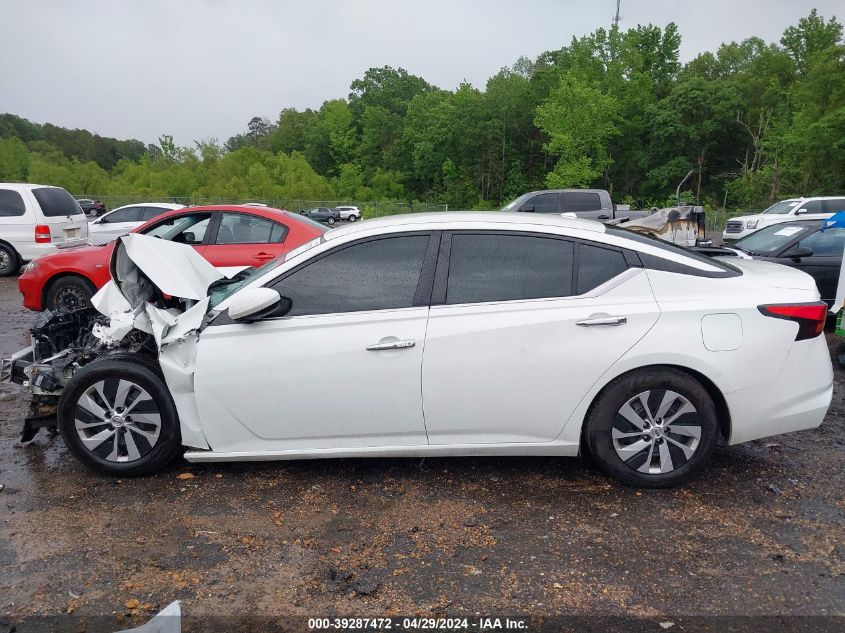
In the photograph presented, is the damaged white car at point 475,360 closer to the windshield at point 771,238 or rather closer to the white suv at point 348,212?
the windshield at point 771,238

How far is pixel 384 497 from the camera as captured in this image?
371cm

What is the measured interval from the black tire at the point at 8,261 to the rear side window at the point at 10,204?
687 millimetres

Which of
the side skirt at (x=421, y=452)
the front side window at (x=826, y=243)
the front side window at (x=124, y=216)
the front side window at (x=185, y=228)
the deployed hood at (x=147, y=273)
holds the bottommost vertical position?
the side skirt at (x=421, y=452)

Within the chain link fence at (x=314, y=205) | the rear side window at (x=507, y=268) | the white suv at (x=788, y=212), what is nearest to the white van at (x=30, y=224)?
the rear side window at (x=507, y=268)

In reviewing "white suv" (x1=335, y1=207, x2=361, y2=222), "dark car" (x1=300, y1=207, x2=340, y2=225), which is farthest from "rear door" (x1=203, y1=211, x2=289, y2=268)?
"white suv" (x1=335, y1=207, x2=361, y2=222)

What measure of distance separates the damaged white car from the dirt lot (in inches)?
10.7

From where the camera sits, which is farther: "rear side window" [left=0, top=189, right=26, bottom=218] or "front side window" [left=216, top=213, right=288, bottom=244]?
"rear side window" [left=0, top=189, right=26, bottom=218]

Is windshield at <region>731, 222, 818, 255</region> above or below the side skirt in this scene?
above

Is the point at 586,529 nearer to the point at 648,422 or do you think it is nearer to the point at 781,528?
the point at 648,422

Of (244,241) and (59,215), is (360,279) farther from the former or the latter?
(59,215)

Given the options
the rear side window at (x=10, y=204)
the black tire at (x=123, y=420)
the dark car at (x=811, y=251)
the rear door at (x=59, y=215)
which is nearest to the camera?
the black tire at (x=123, y=420)

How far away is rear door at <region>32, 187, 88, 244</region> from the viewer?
12.7 meters

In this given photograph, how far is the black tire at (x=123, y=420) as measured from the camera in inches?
151

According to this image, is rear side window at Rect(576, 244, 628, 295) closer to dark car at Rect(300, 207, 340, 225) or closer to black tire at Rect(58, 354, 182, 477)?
black tire at Rect(58, 354, 182, 477)
